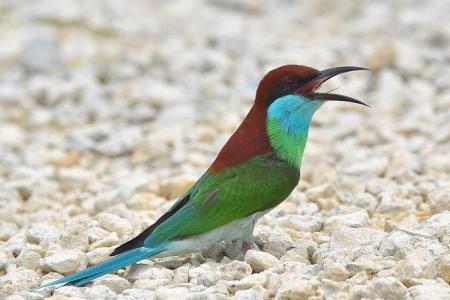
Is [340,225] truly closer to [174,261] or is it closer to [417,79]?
[174,261]

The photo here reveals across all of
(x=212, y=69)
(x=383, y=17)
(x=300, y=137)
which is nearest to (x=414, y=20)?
(x=383, y=17)

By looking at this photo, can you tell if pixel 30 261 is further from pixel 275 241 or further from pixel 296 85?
pixel 296 85

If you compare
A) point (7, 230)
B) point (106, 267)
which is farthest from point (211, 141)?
point (106, 267)

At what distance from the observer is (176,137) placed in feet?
26.1

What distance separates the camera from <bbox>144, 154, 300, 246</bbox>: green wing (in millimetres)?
4988

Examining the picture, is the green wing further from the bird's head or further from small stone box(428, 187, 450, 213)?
Result: small stone box(428, 187, 450, 213)

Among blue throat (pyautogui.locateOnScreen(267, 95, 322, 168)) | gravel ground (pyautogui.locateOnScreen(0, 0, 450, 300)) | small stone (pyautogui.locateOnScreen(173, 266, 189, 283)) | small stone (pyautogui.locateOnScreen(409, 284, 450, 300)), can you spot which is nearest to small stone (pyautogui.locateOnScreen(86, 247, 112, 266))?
gravel ground (pyautogui.locateOnScreen(0, 0, 450, 300))

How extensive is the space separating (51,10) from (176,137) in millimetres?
3707

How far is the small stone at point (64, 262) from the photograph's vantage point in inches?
189

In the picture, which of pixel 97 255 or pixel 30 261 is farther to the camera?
pixel 97 255

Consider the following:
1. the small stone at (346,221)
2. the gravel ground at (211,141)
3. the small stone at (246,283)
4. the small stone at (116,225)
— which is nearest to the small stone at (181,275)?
the gravel ground at (211,141)

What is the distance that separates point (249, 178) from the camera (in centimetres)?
505

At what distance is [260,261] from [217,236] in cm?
52

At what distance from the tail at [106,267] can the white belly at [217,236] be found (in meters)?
0.16
